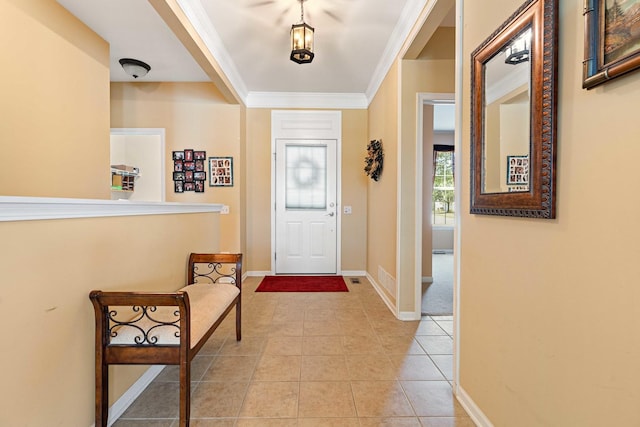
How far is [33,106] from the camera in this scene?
2.14 m

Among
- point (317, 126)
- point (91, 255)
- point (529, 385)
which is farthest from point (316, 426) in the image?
point (317, 126)

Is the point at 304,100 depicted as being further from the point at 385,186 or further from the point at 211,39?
the point at 385,186

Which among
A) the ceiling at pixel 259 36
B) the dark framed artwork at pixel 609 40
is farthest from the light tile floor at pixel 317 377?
the ceiling at pixel 259 36

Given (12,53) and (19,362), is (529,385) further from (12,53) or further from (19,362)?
(12,53)

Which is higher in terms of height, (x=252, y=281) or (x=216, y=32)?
(x=216, y=32)

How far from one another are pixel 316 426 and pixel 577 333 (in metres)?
1.18

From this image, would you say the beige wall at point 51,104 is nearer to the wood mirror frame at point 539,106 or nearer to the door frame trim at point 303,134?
the door frame trim at point 303,134

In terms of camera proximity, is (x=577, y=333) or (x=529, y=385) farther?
(x=529, y=385)

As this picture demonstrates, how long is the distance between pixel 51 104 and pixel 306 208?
9.56 ft

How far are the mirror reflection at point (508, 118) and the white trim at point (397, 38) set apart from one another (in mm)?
1046

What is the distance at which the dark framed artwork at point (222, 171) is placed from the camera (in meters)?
3.86

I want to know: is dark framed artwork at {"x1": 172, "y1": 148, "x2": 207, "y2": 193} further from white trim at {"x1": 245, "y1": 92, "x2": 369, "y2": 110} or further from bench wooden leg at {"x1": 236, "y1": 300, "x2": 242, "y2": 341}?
bench wooden leg at {"x1": 236, "y1": 300, "x2": 242, "y2": 341}

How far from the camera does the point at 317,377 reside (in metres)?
1.80

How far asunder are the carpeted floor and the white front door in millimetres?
1389
